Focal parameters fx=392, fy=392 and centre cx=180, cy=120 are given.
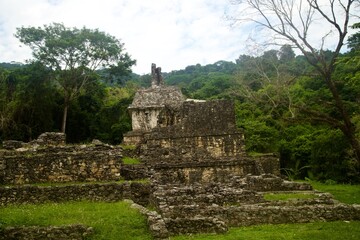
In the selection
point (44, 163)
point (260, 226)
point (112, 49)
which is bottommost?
point (260, 226)

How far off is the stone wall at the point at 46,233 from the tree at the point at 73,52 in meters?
31.2

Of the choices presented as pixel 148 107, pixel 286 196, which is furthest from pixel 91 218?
pixel 148 107

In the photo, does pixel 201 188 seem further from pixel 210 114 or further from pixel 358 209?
pixel 210 114

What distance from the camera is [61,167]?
649 inches

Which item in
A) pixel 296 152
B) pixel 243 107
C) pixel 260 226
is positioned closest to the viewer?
pixel 260 226

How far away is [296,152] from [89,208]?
28.3 metres

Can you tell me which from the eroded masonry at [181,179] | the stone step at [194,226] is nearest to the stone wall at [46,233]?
the eroded masonry at [181,179]

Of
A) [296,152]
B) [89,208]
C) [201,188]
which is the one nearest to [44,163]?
[89,208]

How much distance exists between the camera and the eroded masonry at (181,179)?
13.5 m

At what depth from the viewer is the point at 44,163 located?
1638cm

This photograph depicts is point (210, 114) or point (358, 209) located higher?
point (210, 114)

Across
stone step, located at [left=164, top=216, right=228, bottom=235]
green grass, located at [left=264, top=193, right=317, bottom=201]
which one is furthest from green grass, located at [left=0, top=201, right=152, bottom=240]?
green grass, located at [left=264, top=193, right=317, bottom=201]

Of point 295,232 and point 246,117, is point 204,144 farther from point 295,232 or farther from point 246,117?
point 246,117

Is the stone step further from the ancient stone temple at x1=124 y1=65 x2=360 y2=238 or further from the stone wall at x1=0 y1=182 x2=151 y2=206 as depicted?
the stone wall at x1=0 y1=182 x2=151 y2=206
